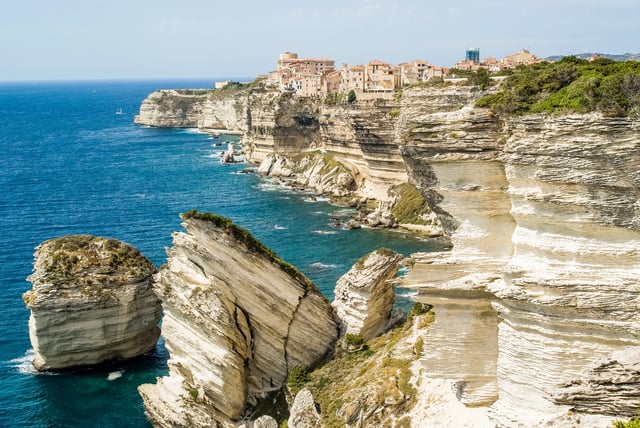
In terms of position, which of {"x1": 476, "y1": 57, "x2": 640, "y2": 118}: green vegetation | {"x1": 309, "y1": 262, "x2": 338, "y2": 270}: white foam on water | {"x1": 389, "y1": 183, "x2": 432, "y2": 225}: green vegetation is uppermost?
{"x1": 476, "y1": 57, "x2": 640, "y2": 118}: green vegetation

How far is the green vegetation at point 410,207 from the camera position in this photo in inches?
2835

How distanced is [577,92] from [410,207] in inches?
2071

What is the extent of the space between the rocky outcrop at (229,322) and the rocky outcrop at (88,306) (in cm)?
822

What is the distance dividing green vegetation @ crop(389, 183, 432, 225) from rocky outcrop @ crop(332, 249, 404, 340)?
128ft

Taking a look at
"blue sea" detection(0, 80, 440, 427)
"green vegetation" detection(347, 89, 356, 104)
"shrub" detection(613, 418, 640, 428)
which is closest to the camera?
"shrub" detection(613, 418, 640, 428)

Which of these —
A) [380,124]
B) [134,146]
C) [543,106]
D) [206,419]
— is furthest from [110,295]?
[134,146]

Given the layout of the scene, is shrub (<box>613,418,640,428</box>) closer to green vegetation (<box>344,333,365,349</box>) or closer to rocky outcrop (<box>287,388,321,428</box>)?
rocky outcrop (<box>287,388,321,428</box>)

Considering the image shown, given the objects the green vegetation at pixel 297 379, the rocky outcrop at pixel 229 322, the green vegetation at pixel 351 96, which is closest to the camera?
the green vegetation at pixel 297 379

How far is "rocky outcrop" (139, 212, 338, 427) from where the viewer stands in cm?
3056

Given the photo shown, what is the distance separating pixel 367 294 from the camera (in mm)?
31250

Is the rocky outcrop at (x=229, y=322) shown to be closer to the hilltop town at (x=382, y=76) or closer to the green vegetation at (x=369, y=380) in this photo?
the green vegetation at (x=369, y=380)

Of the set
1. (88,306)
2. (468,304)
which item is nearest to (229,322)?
(468,304)

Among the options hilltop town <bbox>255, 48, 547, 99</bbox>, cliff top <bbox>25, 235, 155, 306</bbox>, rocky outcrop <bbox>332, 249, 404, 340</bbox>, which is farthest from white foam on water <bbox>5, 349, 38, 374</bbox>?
hilltop town <bbox>255, 48, 547, 99</bbox>

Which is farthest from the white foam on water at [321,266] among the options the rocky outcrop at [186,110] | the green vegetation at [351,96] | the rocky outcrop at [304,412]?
the rocky outcrop at [186,110]
